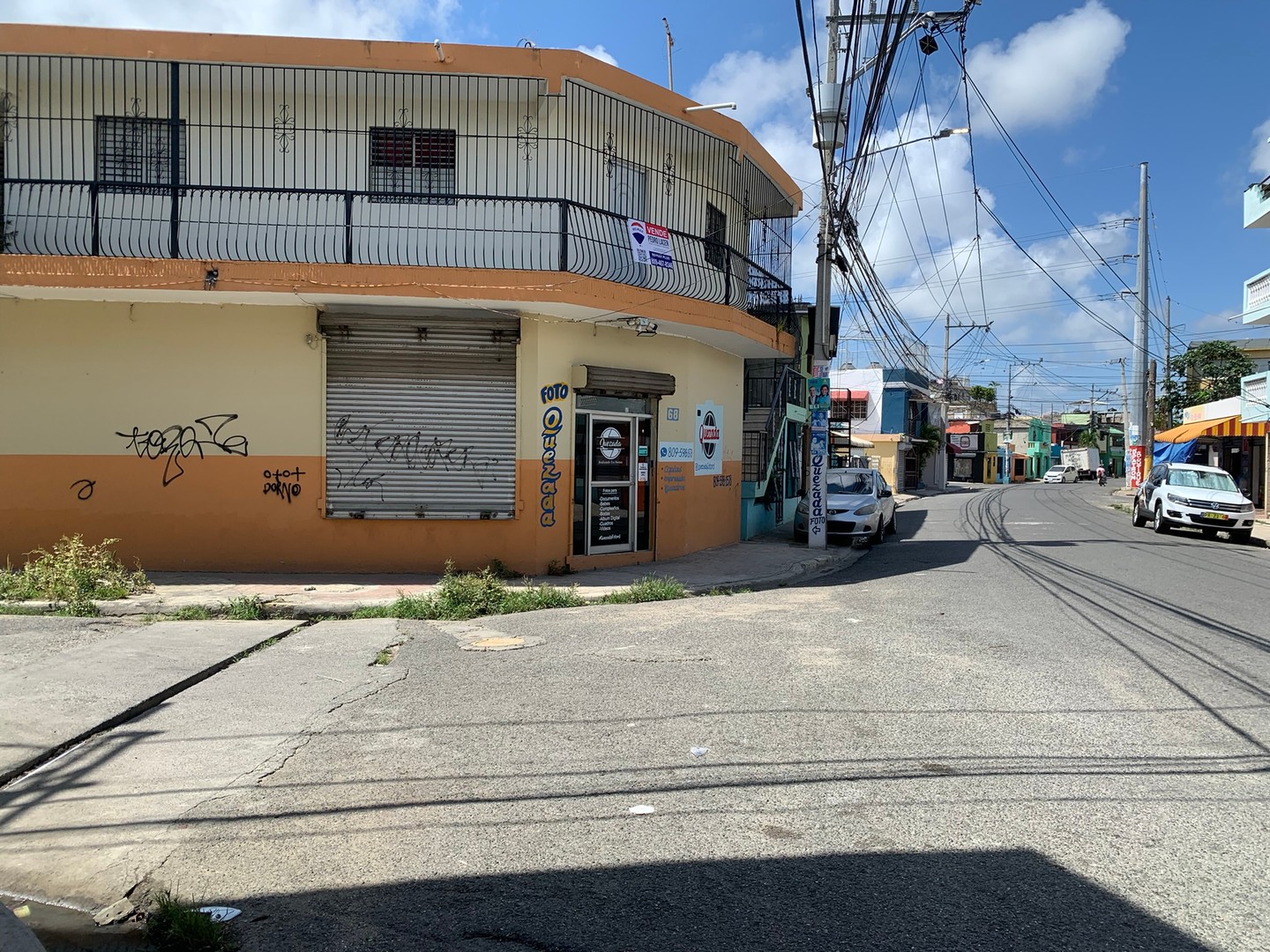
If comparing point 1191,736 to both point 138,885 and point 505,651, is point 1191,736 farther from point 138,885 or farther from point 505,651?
point 138,885

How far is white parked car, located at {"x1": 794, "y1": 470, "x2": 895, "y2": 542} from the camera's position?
666 inches

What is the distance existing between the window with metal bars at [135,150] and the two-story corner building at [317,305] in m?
0.03

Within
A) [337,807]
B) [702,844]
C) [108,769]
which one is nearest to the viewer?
[702,844]

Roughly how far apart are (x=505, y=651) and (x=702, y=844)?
13.5ft

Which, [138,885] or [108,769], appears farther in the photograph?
[108,769]

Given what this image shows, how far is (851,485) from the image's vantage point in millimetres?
18875

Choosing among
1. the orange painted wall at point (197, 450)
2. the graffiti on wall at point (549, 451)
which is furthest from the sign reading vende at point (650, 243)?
the graffiti on wall at point (549, 451)

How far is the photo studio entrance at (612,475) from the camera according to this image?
1265 centimetres

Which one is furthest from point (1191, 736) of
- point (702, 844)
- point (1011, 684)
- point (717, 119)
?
point (717, 119)

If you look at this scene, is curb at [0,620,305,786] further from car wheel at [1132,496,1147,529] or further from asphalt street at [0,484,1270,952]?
car wheel at [1132,496,1147,529]

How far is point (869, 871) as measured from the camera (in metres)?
3.60

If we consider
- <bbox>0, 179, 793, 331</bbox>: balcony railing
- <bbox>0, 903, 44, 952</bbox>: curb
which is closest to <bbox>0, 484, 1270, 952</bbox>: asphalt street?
<bbox>0, 903, 44, 952</bbox>: curb

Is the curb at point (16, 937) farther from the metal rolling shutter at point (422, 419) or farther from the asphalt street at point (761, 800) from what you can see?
the metal rolling shutter at point (422, 419)

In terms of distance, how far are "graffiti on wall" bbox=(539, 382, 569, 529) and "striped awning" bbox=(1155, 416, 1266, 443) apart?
25073 mm
